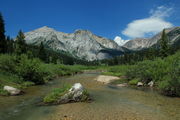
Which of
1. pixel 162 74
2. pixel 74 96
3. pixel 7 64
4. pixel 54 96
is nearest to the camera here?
pixel 74 96

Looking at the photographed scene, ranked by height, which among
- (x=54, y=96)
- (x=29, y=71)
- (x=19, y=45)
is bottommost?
(x=54, y=96)

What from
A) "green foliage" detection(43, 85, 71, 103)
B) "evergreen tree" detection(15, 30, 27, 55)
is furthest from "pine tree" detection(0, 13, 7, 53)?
"green foliage" detection(43, 85, 71, 103)

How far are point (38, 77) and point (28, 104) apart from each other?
18596 millimetres

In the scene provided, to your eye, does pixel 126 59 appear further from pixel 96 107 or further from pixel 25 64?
pixel 96 107

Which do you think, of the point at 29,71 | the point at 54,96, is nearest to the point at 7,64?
the point at 29,71

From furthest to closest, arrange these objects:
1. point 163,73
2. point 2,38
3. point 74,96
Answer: point 2,38 → point 163,73 → point 74,96

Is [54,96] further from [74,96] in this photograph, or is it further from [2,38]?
[2,38]

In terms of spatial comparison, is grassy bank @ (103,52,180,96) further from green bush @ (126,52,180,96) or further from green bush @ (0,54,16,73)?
green bush @ (0,54,16,73)

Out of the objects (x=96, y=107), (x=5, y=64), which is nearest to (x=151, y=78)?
(x=96, y=107)

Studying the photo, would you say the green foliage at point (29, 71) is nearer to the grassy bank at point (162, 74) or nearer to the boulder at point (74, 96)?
the boulder at point (74, 96)

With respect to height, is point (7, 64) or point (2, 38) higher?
point (2, 38)

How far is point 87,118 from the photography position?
13.4m

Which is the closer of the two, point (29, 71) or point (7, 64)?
point (29, 71)

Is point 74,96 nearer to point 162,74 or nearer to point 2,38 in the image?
point 162,74
